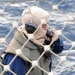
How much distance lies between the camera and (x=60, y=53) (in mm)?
2238

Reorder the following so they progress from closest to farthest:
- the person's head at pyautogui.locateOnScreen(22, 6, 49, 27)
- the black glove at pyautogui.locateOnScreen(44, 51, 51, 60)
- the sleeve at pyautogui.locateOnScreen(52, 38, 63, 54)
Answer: the person's head at pyautogui.locateOnScreen(22, 6, 49, 27), the black glove at pyautogui.locateOnScreen(44, 51, 51, 60), the sleeve at pyautogui.locateOnScreen(52, 38, 63, 54)

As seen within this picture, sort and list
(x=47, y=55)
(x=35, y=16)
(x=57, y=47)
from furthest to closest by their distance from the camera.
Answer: (x=57, y=47) < (x=47, y=55) < (x=35, y=16)

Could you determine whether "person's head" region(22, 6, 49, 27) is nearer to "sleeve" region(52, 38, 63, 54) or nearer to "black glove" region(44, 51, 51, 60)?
"black glove" region(44, 51, 51, 60)

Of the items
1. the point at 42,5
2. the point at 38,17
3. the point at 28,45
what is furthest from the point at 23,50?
the point at 42,5

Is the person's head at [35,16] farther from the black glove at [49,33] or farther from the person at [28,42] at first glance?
the black glove at [49,33]

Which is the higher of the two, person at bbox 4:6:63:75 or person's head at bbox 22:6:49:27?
person's head at bbox 22:6:49:27

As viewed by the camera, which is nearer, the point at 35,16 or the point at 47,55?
the point at 35,16

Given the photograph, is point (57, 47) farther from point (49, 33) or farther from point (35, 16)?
point (35, 16)

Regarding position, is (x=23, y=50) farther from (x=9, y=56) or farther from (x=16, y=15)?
(x=16, y=15)

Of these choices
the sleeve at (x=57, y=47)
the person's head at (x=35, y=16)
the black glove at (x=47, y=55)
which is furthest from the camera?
the sleeve at (x=57, y=47)

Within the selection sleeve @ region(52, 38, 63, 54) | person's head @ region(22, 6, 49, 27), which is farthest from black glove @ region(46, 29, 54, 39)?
person's head @ region(22, 6, 49, 27)

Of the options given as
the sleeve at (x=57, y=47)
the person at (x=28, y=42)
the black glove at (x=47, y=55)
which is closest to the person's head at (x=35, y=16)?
the person at (x=28, y=42)

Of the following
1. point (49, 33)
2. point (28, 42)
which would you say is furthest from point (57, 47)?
point (28, 42)

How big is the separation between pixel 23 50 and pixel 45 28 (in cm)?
16
